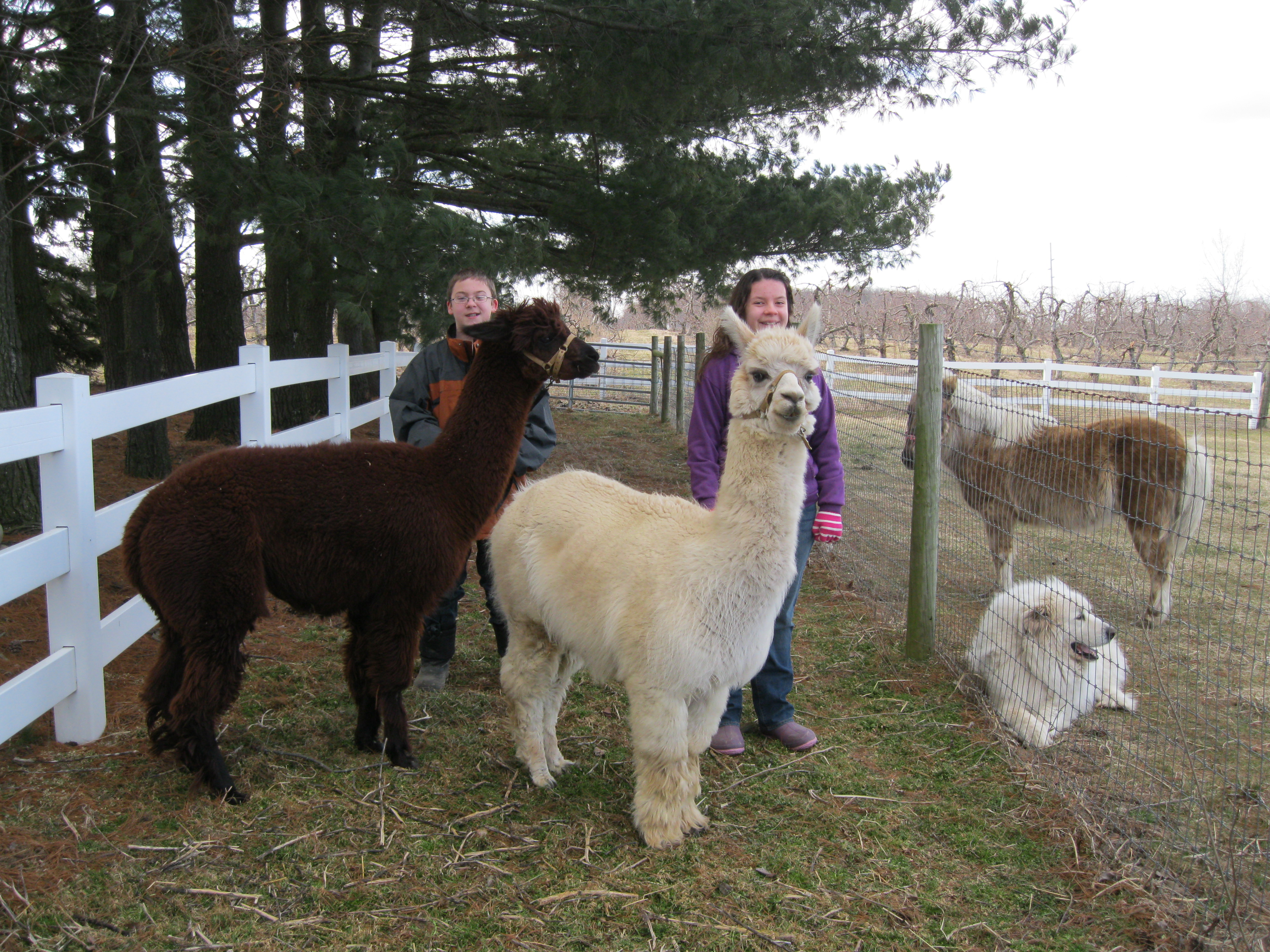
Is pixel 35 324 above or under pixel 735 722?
above

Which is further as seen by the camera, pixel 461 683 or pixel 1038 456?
pixel 1038 456

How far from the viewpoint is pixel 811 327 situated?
3.04m

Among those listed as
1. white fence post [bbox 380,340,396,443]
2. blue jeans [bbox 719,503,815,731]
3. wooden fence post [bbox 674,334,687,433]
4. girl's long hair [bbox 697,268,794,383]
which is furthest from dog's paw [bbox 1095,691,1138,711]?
wooden fence post [bbox 674,334,687,433]

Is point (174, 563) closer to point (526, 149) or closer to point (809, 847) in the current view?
point (809, 847)

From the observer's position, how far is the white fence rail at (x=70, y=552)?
3.06 meters

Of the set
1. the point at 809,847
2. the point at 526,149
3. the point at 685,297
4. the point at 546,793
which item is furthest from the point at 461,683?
the point at 685,297

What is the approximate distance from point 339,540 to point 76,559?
107 centimetres

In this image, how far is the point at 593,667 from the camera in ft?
10.5

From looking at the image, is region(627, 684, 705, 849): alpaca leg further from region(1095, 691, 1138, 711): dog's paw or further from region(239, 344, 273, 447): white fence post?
region(239, 344, 273, 447): white fence post

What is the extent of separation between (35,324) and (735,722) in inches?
320

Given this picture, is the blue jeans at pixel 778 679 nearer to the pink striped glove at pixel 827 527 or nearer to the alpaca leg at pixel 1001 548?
the pink striped glove at pixel 827 527

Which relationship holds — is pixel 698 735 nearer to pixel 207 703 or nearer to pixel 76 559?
pixel 207 703

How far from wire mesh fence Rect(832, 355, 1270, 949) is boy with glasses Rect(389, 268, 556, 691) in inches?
95.1

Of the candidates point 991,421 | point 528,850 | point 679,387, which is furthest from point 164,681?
point 679,387
